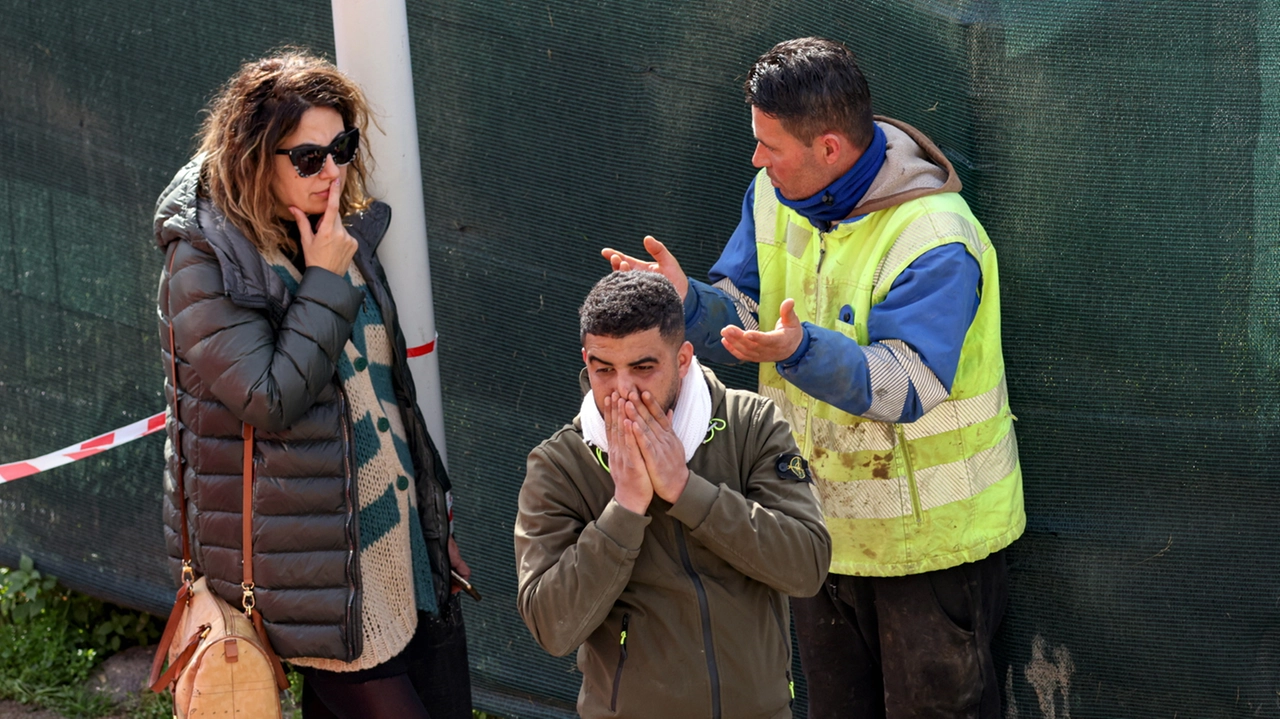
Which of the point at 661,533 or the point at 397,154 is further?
the point at 397,154

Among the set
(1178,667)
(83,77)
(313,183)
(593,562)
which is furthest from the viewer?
(83,77)

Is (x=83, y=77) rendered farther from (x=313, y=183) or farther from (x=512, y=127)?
(x=313, y=183)

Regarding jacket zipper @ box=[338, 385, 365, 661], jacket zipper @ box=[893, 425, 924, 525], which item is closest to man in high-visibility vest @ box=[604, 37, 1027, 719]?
jacket zipper @ box=[893, 425, 924, 525]

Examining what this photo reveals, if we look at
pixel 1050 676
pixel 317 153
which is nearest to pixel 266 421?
pixel 317 153

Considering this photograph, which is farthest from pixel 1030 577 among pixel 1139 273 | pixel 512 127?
pixel 512 127

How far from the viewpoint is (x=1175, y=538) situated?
3.34 metres

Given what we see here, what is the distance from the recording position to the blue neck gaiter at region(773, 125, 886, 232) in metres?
2.98

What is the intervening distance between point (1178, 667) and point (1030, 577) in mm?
415

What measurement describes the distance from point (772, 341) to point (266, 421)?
1.04 m

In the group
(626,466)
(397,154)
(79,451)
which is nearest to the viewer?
(626,466)

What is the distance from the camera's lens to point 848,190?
299 centimetres

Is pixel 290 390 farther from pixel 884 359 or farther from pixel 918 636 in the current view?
pixel 918 636

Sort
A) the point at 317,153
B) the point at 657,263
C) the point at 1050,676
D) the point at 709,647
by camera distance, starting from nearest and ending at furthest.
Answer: the point at 709,647 < the point at 317,153 < the point at 657,263 < the point at 1050,676

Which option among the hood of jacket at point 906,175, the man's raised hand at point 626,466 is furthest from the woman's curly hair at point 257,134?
the hood of jacket at point 906,175
